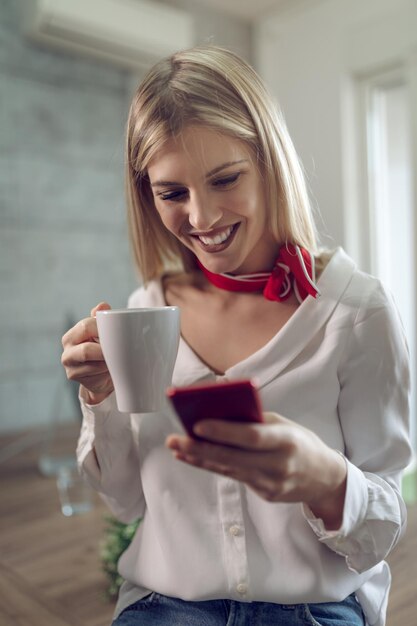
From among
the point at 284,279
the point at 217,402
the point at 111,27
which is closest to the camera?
the point at 217,402

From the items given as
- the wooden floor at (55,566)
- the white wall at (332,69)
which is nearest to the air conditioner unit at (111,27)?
the white wall at (332,69)

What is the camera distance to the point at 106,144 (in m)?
3.15

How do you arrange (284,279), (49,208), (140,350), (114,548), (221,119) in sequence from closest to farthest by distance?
(140,350)
(221,119)
(284,279)
(114,548)
(49,208)

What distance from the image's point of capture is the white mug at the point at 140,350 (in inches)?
22.1

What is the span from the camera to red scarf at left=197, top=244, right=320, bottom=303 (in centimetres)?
77

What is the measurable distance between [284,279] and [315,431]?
21cm

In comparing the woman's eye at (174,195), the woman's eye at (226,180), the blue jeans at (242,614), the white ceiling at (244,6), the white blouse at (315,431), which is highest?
the white ceiling at (244,6)

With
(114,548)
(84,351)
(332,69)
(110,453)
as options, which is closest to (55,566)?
(114,548)

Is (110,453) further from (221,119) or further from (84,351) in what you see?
(221,119)

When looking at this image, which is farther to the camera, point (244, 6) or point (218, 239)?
point (244, 6)

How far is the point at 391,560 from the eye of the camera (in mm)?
1410

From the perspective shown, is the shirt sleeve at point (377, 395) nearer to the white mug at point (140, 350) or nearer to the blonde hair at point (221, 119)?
the blonde hair at point (221, 119)

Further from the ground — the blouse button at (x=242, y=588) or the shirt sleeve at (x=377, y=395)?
the shirt sleeve at (x=377, y=395)

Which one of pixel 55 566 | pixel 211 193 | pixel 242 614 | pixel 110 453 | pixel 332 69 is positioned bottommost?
pixel 55 566
